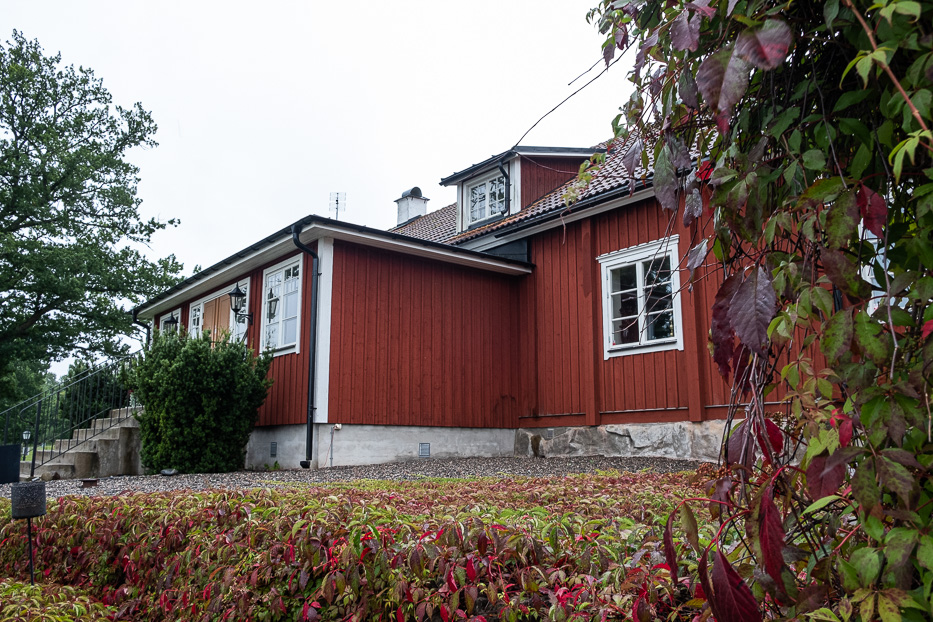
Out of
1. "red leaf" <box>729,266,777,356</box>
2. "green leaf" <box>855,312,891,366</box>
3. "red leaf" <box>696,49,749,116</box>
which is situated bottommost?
"green leaf" <box>855,312,891,366</box>

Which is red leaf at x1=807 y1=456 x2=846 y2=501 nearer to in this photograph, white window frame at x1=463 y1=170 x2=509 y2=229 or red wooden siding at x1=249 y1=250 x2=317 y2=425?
red wooden siding at x1=249 y1=250 x2=317 y2=425

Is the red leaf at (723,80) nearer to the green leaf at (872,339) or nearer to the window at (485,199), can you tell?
the green leaf at (872,339)

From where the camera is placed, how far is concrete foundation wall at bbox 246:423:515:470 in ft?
31.6

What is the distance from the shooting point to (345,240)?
33.3 feet

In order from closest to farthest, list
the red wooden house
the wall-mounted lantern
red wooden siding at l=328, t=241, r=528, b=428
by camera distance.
Result: the wall-mounted lantern < the red wooden house < red wooden siding at l=328, t=241, r=528, b=428

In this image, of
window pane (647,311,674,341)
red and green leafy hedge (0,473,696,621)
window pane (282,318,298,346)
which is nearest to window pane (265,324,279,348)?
window pane (282,318,298,346)

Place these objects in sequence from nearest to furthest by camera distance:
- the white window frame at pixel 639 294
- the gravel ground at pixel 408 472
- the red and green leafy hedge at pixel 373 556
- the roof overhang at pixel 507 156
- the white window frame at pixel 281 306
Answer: the red and green leafy hedge at pixel 373 556
the gravel ground at pixel 408 472
the white window frame at pixel 639 294
the white window frame at pixel 281 306
the roof overhang at pixel 507 156

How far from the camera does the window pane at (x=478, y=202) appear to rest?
47.3 feet

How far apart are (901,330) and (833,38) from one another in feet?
1.42

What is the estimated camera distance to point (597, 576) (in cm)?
188

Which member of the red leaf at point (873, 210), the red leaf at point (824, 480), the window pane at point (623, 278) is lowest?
the red leaf at point (824, 480)

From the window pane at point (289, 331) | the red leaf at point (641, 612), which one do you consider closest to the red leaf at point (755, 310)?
the red leaf at point (641, 612)

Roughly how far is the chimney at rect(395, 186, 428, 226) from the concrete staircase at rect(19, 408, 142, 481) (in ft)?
36.9

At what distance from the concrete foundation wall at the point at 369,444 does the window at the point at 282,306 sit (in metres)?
1.42
